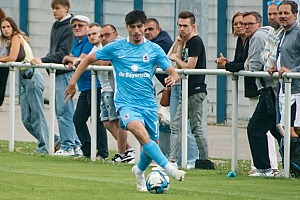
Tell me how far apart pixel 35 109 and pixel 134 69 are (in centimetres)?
463

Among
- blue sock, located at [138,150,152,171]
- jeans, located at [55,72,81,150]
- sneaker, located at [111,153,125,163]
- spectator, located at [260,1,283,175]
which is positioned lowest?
sneaker, located at [111,153,125,163]

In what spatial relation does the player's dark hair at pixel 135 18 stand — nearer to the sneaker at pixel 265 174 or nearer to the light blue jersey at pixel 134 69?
the light blue jersey at pixel 134 69

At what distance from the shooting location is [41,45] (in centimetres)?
2644

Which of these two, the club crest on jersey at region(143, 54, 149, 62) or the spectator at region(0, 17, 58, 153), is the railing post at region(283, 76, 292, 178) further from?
the spectator at region(0, 17, 58, 153)

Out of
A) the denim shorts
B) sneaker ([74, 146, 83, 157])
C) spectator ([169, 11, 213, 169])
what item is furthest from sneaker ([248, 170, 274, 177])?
sneaker ([74, 146, 83, 157])

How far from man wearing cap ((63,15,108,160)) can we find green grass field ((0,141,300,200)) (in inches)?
17.4

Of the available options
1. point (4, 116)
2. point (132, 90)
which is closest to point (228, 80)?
point (4, 116)

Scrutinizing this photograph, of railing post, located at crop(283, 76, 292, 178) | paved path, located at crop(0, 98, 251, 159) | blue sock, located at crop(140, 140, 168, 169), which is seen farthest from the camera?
paved path, located at crop(0, 98, 251, 159)

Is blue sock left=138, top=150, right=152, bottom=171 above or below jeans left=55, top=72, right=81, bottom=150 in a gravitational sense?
below

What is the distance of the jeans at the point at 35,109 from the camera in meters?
16.4

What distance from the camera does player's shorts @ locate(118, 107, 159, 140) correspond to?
465 inches

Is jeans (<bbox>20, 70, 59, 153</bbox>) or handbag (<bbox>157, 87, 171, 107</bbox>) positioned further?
jeans (<bbox>20, 70, 59, 153</bbox>)

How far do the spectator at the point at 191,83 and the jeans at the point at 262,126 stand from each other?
3.13 feet

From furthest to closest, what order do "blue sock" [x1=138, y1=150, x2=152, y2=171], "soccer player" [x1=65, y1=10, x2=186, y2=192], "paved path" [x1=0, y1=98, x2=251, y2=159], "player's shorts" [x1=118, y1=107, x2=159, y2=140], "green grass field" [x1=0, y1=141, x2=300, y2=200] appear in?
"paved path" [x1=0, y1=98, x2=251, y2=159]
"soccer player" [x1=65, y1=10, x2=186, y2=192]
"player's shorts" [x1=118, y1=107, x2=159, y2=140]
"blue sock" [x1=138, y1=150, x2=152, y2=171]
"green grass field" [x1=0, y1=141, x2=300, y2=200]
